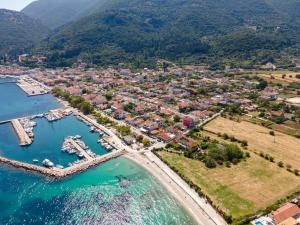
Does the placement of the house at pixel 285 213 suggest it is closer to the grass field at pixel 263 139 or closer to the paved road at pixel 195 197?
the paved road at pixel 195 197

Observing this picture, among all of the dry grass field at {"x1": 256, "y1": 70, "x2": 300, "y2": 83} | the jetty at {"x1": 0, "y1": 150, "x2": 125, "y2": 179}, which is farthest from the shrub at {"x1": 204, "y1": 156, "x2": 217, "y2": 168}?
the dry grass field at {"x1": 256, "y1": 70, "x2": 300, "y2": 83}

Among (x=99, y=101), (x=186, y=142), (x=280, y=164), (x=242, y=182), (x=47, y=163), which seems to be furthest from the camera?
(x=99, y=101)

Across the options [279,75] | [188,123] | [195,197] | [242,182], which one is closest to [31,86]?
[188,123]

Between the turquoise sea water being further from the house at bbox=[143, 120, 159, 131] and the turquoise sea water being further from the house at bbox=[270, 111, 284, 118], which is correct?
the house at bbox=[270, 111, 284, 118]

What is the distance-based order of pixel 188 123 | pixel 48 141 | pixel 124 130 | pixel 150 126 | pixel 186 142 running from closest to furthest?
pixel 186 142
pixel 124 130
pixel 48 141
pixel 150 126
pixel 188 123

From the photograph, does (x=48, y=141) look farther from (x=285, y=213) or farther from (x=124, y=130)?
(x=285, y=213)

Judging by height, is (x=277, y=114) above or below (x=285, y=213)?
Result: below
